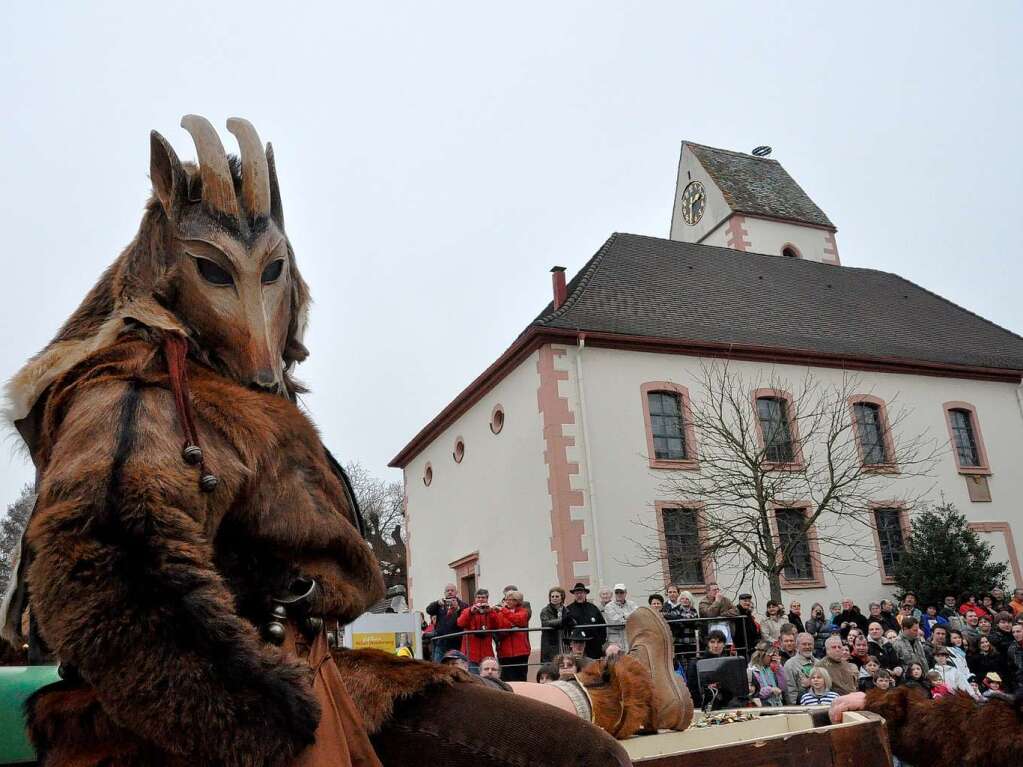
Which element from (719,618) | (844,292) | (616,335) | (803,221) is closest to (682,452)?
(616,335)

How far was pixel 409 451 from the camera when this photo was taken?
2802 centimetres

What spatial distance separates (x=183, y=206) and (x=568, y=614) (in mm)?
10251

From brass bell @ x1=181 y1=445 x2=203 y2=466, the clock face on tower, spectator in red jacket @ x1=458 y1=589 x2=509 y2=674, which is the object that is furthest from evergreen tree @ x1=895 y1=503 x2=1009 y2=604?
brass bell @ x1=181 y1=445 x2=203 y2=466

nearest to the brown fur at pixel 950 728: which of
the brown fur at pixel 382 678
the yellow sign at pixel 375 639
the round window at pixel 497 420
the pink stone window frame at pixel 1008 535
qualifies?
the brown fur at pixel 382 678

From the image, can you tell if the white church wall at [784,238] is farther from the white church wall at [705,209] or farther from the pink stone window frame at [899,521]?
the pink stone window frame at [899,521]

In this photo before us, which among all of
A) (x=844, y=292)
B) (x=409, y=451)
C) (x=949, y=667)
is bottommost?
(x=949, y=667)

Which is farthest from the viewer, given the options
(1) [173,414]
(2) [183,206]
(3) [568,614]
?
(3) [568,614]

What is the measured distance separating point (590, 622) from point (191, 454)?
1082 cm

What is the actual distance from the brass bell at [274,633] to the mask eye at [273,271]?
0.99 m

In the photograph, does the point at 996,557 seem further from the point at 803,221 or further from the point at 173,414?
the point at 173,414

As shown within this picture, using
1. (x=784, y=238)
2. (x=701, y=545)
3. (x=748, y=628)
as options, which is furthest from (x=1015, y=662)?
(x=784, y=238)

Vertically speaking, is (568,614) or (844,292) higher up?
(844,292)

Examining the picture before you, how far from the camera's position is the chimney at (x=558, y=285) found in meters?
21.5

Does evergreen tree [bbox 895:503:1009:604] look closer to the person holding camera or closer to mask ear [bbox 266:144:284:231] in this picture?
the person holding camera
